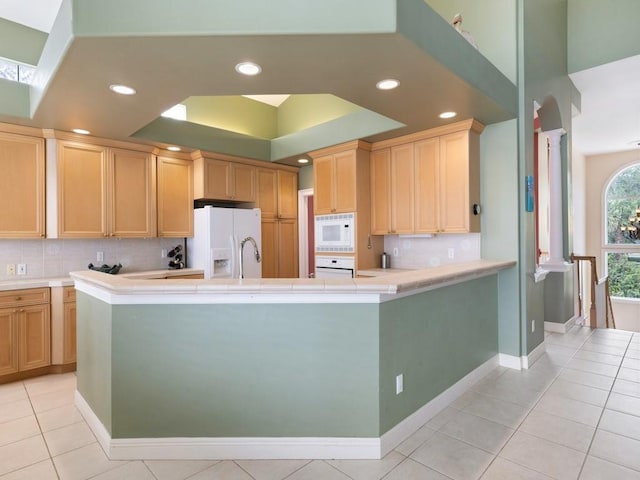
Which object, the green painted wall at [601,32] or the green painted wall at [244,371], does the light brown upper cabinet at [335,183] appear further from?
the green painted wall at [601,32]

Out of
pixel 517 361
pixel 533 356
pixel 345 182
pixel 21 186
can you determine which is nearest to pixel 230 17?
pixel 345 182

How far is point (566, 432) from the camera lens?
7.67 ft

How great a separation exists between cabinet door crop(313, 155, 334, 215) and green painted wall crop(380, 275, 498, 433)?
2.14m

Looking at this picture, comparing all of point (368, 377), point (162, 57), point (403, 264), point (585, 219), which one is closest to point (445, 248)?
point (403, 264)

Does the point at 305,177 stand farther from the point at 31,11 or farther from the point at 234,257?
the point at 31,11

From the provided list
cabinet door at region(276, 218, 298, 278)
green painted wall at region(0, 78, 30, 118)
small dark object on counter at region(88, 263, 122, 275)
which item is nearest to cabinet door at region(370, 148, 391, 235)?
cabinet door at region(276, 218, 298, 278)

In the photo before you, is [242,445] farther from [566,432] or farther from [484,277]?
[484,277]

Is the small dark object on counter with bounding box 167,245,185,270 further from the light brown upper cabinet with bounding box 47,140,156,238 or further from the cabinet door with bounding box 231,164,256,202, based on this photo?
the cabinet door with bounding box 231,164,256,202

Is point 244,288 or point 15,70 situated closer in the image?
point 244,288

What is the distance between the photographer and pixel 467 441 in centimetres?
225

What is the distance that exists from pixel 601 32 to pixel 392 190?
2.94m

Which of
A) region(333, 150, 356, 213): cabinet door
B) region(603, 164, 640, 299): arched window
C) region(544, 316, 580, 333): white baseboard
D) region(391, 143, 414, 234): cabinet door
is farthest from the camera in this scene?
region(603, 164, 640, 299): arched window

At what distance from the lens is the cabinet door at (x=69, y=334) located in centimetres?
355

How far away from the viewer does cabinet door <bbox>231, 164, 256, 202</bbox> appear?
497 centimetres
